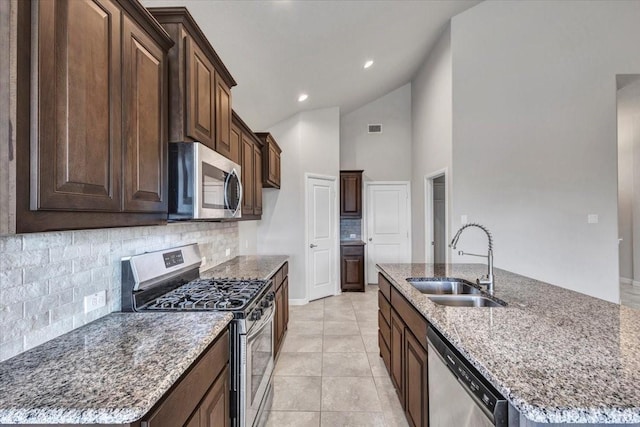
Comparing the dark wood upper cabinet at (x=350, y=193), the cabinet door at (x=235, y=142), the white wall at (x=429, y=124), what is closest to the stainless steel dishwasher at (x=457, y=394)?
the cabinet door at (x=235, y=142)

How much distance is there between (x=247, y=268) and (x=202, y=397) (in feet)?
5.41

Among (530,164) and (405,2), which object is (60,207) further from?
(530,164)

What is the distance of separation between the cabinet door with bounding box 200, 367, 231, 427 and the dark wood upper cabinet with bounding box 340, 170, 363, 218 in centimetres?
450

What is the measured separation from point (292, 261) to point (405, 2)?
12.1ft

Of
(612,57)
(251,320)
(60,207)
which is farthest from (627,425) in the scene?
(612,57)

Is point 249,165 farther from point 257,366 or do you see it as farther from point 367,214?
point 367,214

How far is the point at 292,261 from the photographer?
15.8ft

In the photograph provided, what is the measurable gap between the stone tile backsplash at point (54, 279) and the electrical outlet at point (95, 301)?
2 centimetres

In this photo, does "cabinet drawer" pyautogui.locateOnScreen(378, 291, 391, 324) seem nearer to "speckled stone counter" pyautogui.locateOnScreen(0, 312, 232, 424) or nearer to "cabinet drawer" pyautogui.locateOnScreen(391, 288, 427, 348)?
"cabinet drawer" pyautogui.locateOnScreen(391, 288, 427, 348)

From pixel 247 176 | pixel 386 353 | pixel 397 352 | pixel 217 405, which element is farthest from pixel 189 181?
pixel 386 353

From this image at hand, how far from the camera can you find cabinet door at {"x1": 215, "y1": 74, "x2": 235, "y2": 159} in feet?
6.37

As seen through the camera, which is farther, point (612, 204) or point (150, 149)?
point (612, 204)

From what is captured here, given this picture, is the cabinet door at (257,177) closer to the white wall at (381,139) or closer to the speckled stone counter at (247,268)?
the speckled stone counter at (247,268)

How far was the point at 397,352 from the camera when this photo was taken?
218 centimetres
